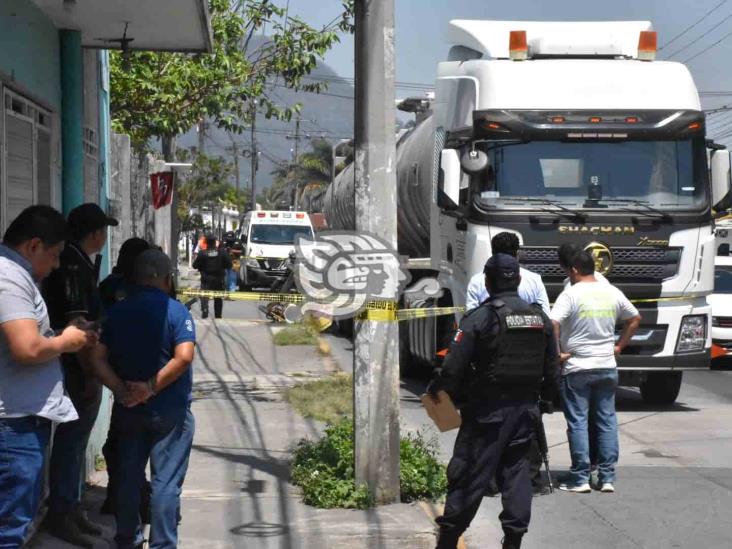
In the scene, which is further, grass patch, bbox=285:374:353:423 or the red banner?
the red banner

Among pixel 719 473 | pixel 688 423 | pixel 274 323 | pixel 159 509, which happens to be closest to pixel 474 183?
pixel 688 423

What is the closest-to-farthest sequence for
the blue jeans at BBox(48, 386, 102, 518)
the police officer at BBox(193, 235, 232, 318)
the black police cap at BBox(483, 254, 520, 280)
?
the black police cap at BBox(483, 254, 520, 280) < the blue jeans at BBox(48, 386, 102, 518) < the police officer at BBox(193, 235, 232, 318)

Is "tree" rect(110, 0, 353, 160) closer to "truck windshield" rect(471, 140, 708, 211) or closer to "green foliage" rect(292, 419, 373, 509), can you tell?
"truck windshield" rect(471, 140, 708, 211)

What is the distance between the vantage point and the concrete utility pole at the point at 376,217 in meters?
7.82

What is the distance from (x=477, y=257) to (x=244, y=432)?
2.99 metres

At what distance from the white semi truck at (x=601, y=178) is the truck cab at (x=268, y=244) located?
20465 mm

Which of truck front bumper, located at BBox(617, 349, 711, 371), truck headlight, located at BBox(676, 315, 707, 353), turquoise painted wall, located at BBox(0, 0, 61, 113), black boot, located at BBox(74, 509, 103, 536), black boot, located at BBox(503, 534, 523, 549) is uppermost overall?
turquoise painted wall, located at BBox(0, 0, 61, 113)

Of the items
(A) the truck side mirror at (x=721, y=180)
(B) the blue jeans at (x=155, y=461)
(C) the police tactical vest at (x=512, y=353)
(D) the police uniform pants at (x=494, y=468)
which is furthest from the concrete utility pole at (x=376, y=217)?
(A) the truck side mirror at (x=721, y=180)

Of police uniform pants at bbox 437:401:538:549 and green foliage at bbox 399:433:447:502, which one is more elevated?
police uniform pants at bbox 437:401:538:549

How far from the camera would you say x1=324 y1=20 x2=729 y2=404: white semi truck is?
1191 centimetres

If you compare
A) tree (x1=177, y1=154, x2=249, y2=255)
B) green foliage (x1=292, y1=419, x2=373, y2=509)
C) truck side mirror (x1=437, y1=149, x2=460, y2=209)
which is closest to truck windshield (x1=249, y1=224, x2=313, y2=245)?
tree (x1=177, y1=154, x2=249, y2=255)

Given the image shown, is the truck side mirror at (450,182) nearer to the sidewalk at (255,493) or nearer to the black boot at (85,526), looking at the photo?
the sidewalk at (255,493)

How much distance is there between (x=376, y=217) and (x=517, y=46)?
17.3 feet

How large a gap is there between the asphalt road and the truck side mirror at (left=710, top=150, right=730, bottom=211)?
7.60ft
